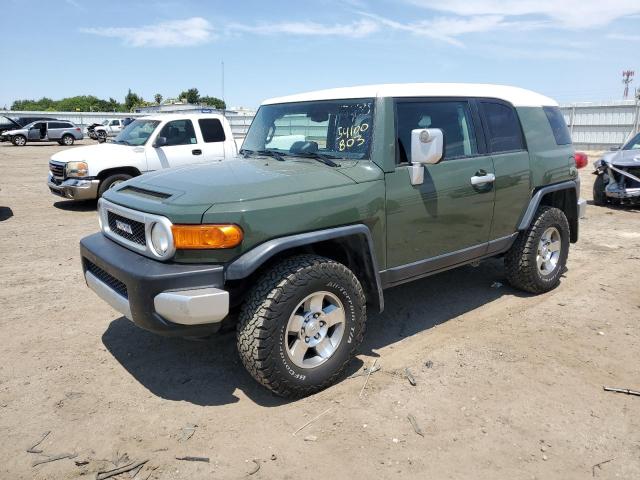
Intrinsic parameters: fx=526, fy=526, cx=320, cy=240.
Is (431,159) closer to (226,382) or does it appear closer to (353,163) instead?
(353,163)

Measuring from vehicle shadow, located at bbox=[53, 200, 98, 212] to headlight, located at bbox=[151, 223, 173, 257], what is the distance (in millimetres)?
7971

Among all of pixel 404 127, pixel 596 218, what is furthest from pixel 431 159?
pixel 596 218

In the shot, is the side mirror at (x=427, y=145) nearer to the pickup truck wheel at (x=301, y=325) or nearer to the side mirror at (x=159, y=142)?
the pickup truck wheel at (x=301, y=325)

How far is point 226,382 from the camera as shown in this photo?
367cm

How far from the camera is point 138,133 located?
10.3 meters

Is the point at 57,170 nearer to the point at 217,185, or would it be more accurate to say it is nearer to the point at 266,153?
the point at 266,153

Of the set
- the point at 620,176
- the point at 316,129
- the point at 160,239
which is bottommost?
the point at 160,239

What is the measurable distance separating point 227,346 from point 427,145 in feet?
7.25

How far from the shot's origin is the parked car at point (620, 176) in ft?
31.8

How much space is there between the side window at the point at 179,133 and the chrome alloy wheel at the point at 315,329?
7578 millimetres

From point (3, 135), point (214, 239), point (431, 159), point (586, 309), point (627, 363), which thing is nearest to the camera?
point (214, 239)

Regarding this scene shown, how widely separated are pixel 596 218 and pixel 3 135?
32.7 meters

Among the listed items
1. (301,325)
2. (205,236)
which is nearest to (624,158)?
(301,325)

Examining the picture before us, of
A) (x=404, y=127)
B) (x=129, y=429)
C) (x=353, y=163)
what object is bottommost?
Result: (x=129, y=429)
